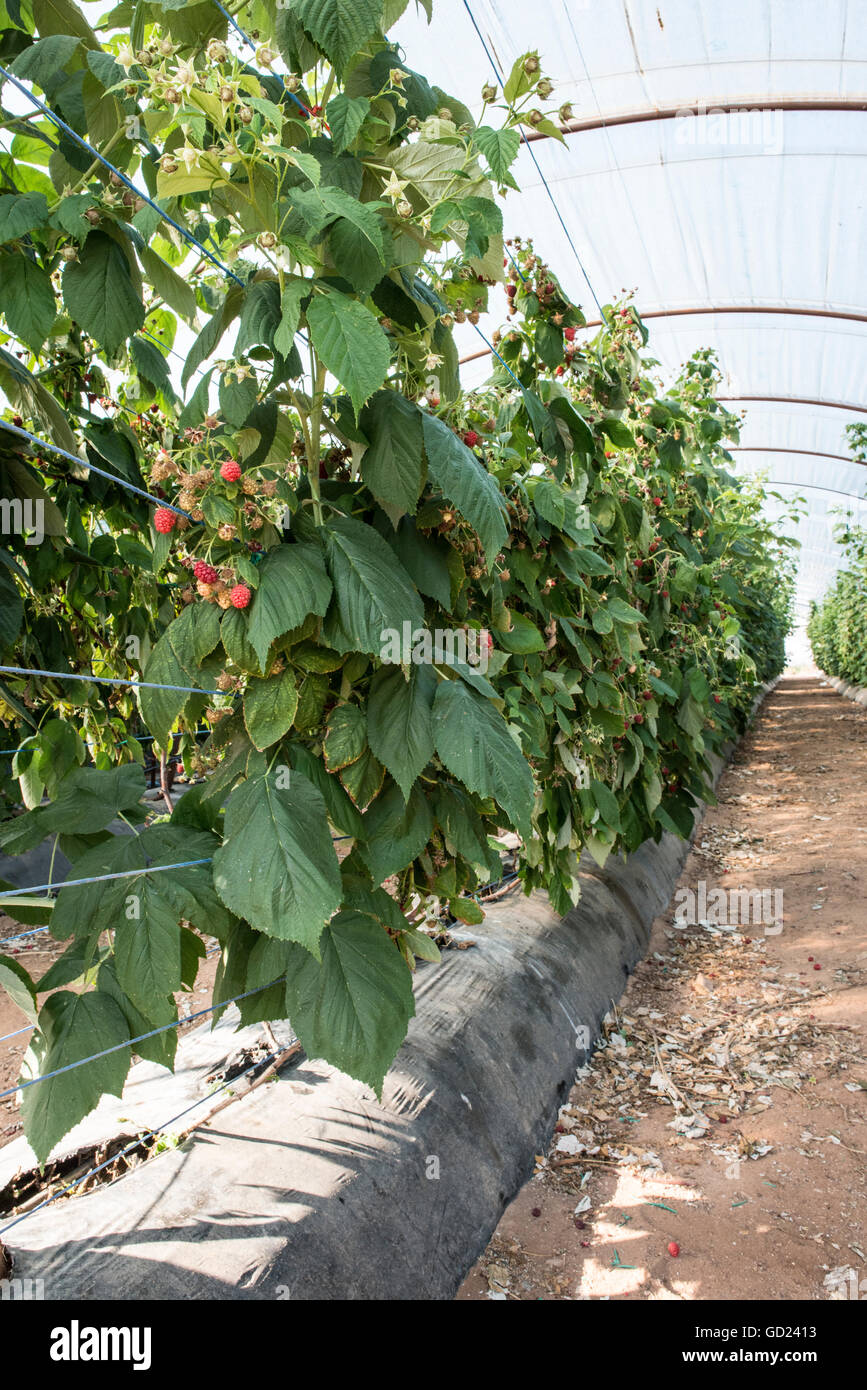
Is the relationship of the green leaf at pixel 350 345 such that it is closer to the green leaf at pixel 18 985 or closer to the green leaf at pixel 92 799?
the green leaf at pixel 92 799

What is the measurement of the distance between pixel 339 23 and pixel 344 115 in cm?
10

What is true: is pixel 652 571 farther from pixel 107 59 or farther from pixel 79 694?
pixel 107 59

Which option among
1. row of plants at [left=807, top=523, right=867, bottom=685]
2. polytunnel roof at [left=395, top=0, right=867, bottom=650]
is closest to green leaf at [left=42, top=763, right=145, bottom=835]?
polytunnel roof at [left=395, top=0, right=867, bottom=650]

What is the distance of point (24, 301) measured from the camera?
1.23 meters

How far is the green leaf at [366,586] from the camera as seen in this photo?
A: 1175 millimetres

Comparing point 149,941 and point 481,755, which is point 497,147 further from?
point 149,941

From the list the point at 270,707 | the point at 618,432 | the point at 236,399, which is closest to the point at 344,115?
the point at 236,399

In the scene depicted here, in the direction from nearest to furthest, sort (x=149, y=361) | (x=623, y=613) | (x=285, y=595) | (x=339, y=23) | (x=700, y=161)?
(x=339, y=23)
(x=285, y=595)
(x=149, y=361)
(x=623, y=613)
(x=700, y=161)

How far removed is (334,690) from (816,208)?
6.64 m

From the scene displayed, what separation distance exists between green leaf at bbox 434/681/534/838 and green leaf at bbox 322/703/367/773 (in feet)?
0.36

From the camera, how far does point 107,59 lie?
1132 mm

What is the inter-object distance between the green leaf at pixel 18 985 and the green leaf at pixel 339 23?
117 cm
